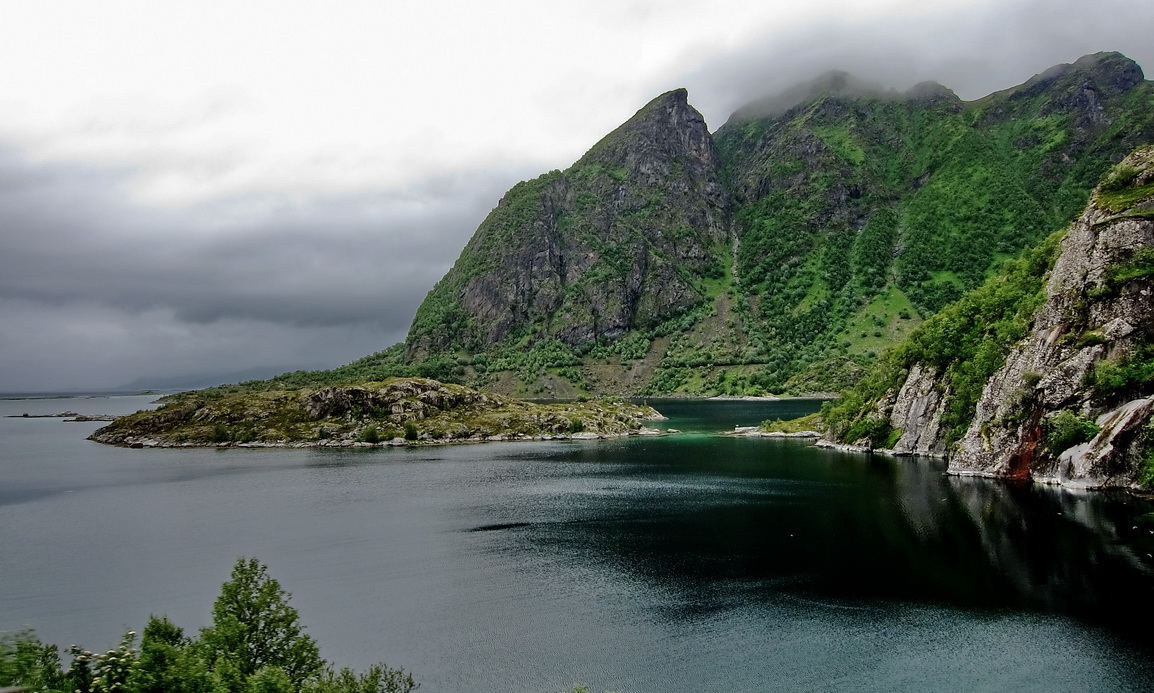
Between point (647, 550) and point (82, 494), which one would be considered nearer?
point (647, 550)

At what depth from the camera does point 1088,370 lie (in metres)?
86.7

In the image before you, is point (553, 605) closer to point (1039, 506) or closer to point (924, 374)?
point (1039, 506)

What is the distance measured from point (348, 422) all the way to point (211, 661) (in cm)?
15559

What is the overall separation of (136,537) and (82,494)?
131 ft

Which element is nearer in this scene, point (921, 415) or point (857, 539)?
point (857, 539)

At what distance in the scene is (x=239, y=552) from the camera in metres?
68.1

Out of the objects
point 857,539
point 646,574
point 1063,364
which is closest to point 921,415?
point 1063,364

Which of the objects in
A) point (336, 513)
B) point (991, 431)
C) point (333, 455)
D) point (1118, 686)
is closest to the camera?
point (1118, 686)

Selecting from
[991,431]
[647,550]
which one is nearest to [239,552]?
[647,550]

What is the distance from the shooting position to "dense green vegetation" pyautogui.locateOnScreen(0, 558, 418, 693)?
2639cm

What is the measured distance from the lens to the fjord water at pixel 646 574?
128 ft

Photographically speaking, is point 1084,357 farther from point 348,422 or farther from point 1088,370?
point 348,422

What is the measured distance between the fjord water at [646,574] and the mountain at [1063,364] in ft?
23.8

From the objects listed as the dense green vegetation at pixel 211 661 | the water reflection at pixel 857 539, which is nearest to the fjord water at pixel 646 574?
the water reflection at pixel 857 539
